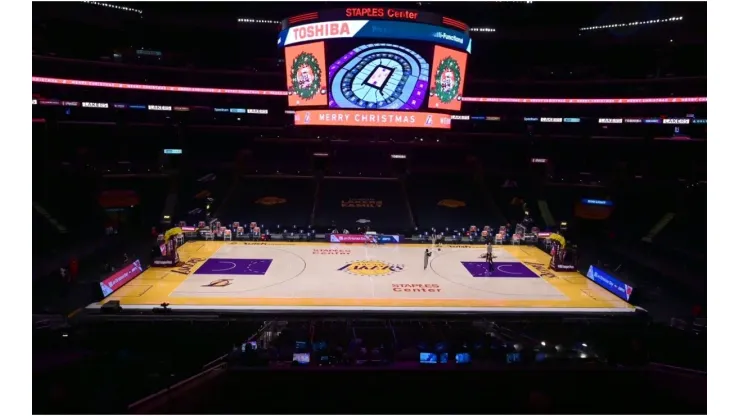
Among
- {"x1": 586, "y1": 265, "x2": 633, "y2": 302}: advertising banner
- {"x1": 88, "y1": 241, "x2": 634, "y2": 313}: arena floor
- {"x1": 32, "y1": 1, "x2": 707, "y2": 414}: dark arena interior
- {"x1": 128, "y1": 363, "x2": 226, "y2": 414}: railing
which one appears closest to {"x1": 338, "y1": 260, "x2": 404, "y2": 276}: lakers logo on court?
{"x1": 88, "y1": 241, "x2": 634, "y2": 313}: arena floor

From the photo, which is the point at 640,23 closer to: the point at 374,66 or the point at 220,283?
the point at 374,66

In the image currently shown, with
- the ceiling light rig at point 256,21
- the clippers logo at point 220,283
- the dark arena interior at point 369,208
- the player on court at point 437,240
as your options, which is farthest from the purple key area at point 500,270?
the ceiling light rig at point 256,21

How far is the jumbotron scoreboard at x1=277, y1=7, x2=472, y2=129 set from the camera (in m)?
18.4

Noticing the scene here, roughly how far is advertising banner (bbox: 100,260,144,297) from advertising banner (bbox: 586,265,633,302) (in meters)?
17.7

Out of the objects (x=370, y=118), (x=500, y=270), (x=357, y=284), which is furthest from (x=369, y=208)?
(x=357, y=284)

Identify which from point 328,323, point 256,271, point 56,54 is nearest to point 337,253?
point 256,271

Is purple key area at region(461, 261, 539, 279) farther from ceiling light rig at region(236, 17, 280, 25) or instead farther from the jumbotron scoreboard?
ceiling light rig at region(236, 17, 280, 25)

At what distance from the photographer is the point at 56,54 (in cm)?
2805

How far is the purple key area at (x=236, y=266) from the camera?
1662cm

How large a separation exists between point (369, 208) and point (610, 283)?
15760mm

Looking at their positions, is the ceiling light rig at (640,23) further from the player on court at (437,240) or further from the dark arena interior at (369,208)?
the player on court at (437,240)

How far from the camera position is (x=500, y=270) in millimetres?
17750

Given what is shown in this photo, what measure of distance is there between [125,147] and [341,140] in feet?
54.5

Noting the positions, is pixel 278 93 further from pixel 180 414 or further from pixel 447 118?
pixel 180 414
